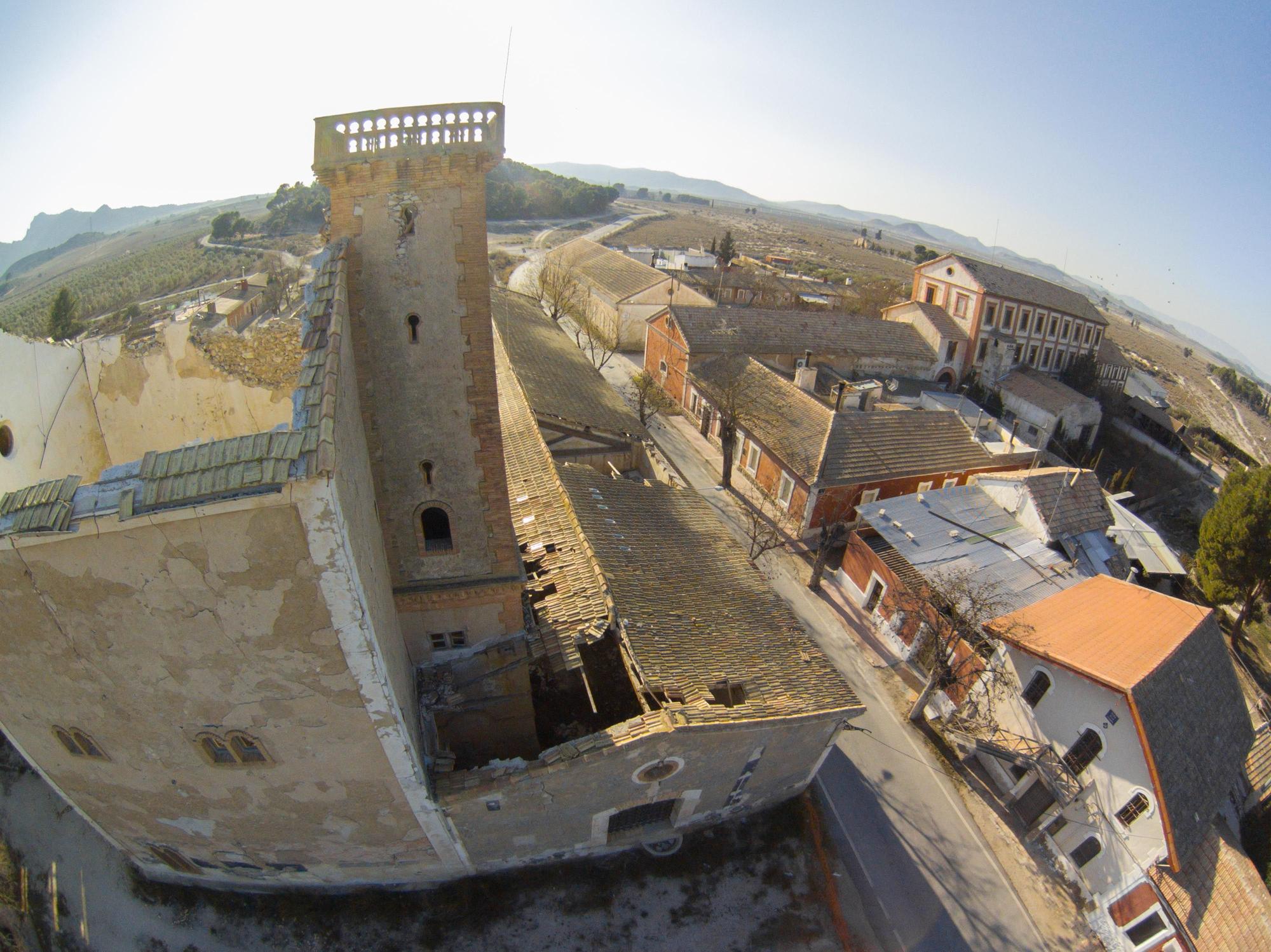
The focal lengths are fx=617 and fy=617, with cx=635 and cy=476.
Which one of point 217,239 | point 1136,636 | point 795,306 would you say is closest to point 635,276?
point 795,306

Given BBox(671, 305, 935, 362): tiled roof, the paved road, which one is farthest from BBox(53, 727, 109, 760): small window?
BBox(671, 305, 935, 362): tiled roof

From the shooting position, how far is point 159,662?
350 inches

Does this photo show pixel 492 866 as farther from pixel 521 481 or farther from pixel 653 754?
pixel 521 481

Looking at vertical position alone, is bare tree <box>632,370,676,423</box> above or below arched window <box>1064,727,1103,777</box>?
above

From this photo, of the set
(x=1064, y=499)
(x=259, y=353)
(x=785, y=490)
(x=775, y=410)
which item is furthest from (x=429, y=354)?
(x=1064, y=499)

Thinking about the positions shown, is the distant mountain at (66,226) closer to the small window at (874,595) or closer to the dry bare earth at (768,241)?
the dry bare earth at (768,241)

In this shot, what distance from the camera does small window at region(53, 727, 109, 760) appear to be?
10.0 metres

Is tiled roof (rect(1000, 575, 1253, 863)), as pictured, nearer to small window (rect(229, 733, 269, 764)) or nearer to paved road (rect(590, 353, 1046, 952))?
paved road (rect(590, 353, 1046, 952))

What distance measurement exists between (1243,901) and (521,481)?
20942 millimetres

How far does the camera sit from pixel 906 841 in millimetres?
16922

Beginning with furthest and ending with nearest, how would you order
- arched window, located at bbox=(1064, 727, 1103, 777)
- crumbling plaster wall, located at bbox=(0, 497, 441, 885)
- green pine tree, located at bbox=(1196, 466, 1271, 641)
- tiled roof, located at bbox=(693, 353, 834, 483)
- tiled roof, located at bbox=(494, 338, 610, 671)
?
tiled roof, located at bbox=(693, 353, 834, 483)
green pine tree, located at bbox=(1196, 466, 1271, 641)
arched window, located at bbox=(1064, 727, 1103, 777)
tiled roof, located at bbox=(494, 338, 610, 671)
crumbling plaster wall, located at bbox=(0, 497, 441, 885)

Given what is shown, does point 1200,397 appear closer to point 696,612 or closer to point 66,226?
point 696,612

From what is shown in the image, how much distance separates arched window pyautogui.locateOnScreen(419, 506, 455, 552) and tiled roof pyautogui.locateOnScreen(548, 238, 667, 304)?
41.4 m

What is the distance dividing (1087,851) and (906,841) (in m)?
4.62
